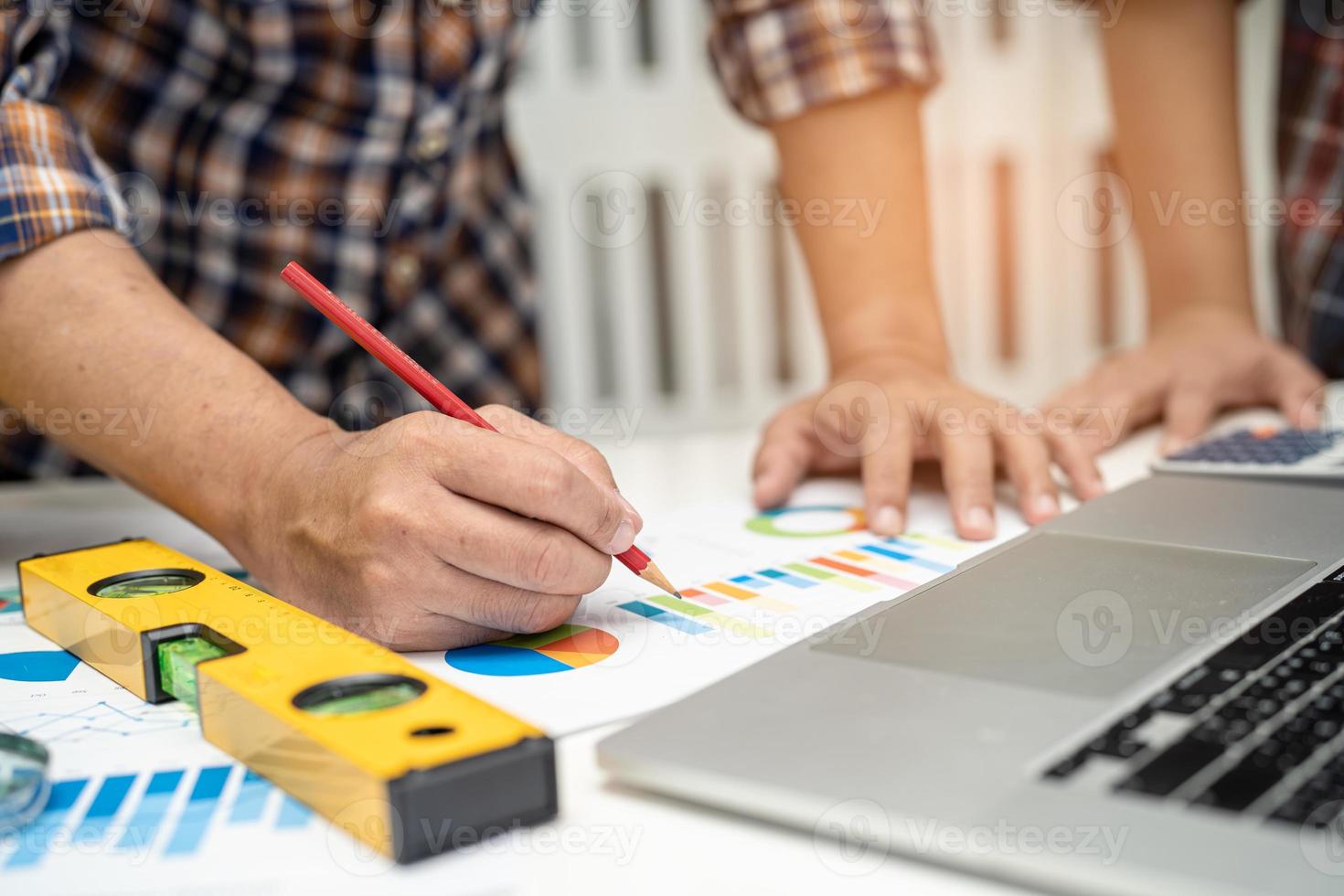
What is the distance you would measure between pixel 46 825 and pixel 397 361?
23 centimetres

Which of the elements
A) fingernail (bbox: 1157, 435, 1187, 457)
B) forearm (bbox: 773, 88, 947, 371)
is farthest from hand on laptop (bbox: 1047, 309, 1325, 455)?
forearm (bbox: 773, 88, 947, 371)

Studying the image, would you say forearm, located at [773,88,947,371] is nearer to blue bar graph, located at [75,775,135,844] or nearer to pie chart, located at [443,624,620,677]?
pie chart, located at [443,624,620,677]

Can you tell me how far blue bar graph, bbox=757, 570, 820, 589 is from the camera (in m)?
0.58

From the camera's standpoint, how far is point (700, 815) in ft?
1.19

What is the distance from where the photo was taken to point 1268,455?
0.73 m

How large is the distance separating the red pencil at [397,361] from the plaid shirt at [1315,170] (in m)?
0.85

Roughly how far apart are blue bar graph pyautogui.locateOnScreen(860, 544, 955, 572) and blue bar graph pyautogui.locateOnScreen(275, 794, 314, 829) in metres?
0.33

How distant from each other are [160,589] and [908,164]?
2.22ft

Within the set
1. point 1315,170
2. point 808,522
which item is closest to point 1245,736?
point 808,522

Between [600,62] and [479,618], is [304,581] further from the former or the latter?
[600,62]

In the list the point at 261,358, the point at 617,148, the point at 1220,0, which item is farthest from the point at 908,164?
the point at 617,148

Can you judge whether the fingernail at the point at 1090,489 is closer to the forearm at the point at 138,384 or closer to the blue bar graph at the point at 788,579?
the blue bar graph at the point at 788,579

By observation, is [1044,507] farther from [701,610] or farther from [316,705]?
[316,705]

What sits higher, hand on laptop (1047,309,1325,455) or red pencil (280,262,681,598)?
red pencil (280,262,681,598)
